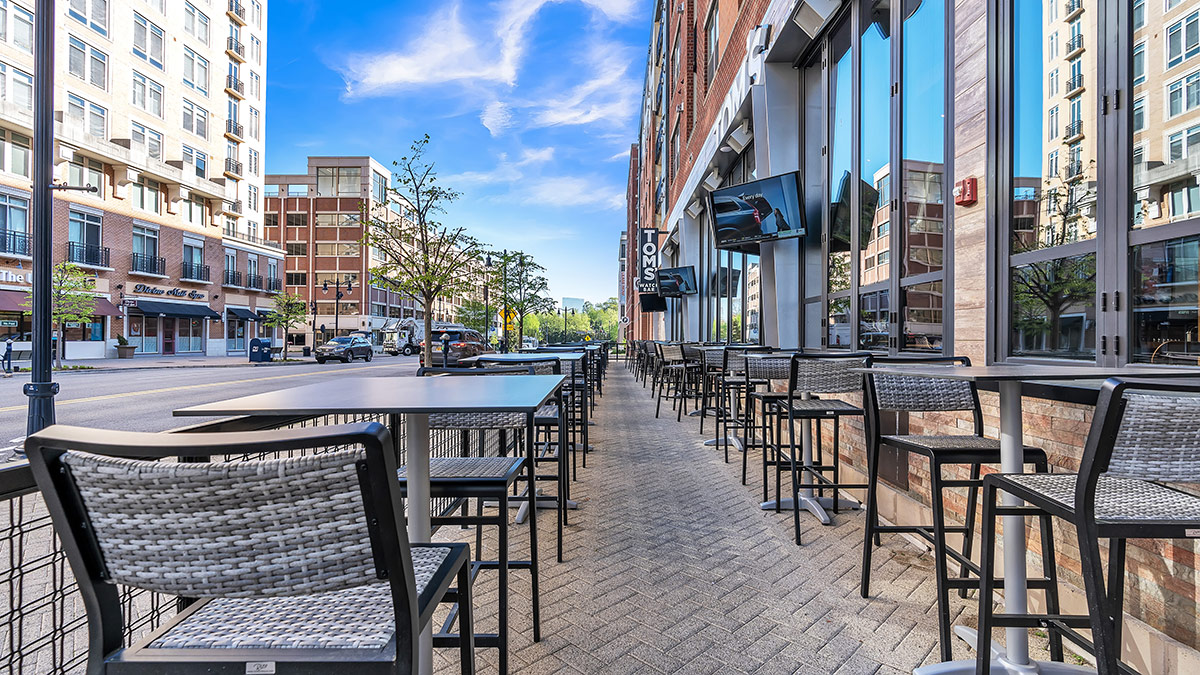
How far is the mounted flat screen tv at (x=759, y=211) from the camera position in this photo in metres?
6.97

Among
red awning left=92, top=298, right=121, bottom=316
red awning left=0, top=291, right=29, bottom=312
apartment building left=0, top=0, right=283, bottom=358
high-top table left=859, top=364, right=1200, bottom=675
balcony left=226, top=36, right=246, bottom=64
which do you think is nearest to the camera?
high-top table left=859, top=364, right=1200, bottom=675

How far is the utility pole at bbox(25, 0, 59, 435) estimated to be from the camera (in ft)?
15.0

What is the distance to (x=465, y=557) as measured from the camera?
1.52 meters

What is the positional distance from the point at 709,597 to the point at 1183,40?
298cm

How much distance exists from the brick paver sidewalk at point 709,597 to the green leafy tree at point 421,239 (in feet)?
21.6

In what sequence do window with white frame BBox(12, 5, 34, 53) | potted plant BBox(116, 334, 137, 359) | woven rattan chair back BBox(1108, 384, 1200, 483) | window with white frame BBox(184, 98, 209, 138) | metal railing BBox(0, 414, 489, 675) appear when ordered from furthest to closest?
window with white frame BBox(184, 98, 209, 138), potted plant BBox(116, 334, 137, 359), window with white frame BBox(12, 5, 34, 53), metal railing BBox(0, 414, 489, 675), woven rattan chair back BBox(1108, 384, 1200, 483)

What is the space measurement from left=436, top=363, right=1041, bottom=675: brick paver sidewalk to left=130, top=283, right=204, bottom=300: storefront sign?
1427 inches

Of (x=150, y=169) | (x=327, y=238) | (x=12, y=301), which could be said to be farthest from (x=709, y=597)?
(x=327, y=238)

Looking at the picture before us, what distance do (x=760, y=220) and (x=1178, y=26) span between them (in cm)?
503

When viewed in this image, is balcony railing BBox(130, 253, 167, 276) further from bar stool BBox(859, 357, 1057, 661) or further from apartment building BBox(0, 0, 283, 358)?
bar stool BBox(859, 357, 1057, 661)

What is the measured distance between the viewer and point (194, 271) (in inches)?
1379

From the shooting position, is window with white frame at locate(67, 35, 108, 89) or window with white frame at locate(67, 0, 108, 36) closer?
window with white frame at locate(67, 35, 108, 89)

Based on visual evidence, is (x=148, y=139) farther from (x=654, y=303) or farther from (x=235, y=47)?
(x=654, y=303)

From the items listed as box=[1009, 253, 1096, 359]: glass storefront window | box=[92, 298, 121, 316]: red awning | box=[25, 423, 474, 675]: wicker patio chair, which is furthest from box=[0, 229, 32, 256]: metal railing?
box=[1009, 253, 1096, 359]: glass storefront window
